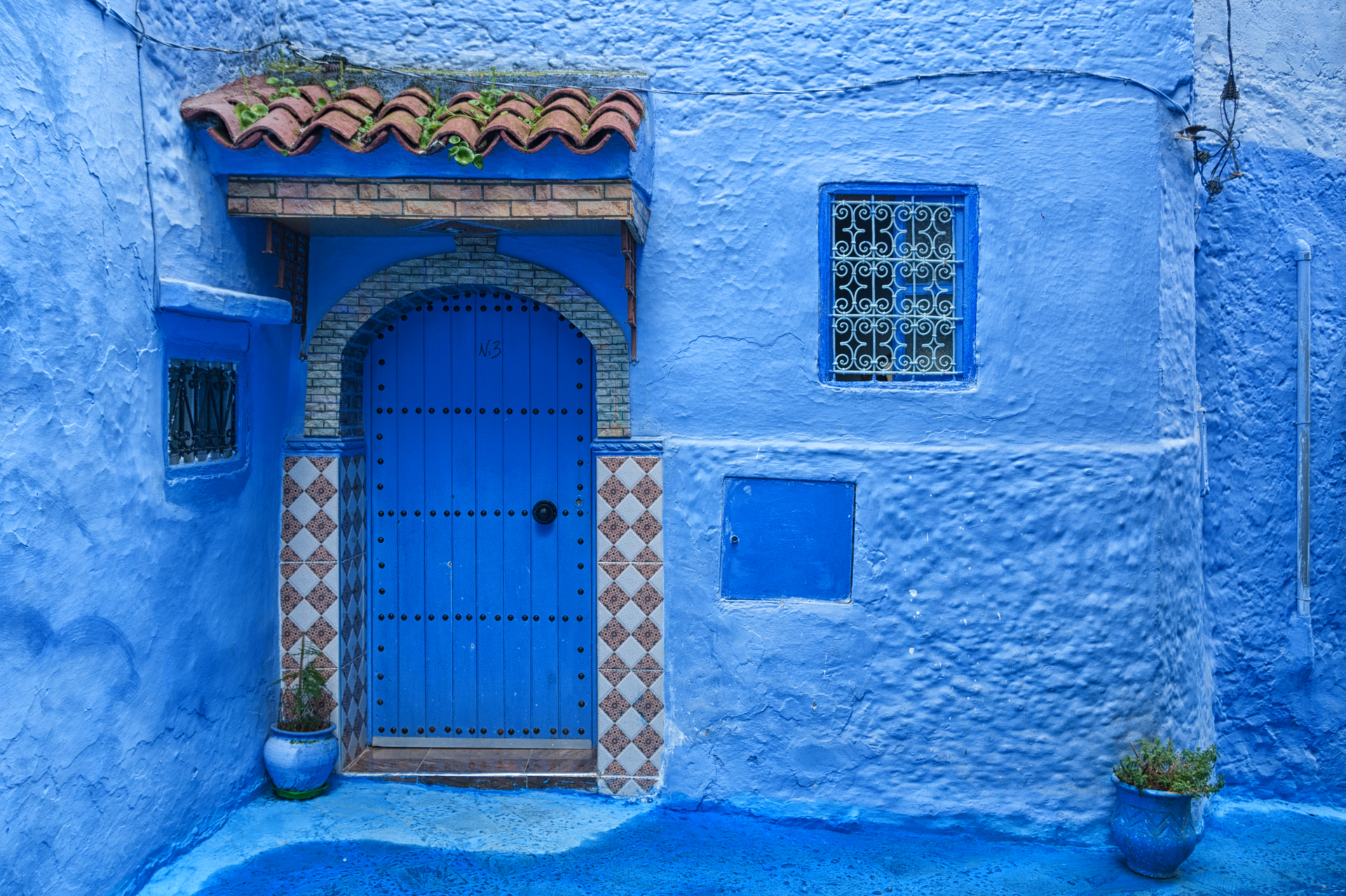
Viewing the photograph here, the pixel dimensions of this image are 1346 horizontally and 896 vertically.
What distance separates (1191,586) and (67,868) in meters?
5.05

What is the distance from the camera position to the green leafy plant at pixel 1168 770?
4.30 meters

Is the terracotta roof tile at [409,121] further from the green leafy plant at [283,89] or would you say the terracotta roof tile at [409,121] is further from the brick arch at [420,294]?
the brick arch at [420,294]

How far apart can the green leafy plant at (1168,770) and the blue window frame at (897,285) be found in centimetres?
192

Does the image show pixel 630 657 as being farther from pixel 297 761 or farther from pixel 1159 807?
pixel 1159 807

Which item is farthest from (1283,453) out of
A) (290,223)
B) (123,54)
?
(123,54)

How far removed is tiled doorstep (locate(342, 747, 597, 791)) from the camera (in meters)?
4.93

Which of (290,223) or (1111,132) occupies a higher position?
(1111,132)

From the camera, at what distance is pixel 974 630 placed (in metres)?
4.71

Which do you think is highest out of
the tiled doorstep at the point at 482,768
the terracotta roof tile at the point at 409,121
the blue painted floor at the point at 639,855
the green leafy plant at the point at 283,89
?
the green leafy plant at the point at 283,89

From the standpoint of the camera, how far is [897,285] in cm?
478


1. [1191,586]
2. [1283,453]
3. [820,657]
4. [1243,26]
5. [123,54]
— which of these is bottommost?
[820,657]

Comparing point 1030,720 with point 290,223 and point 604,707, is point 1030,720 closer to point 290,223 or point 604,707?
point 604,707

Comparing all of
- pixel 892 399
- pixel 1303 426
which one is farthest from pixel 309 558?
pixel 1303 426

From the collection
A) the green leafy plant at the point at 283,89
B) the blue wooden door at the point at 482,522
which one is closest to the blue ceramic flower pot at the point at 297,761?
the blue wooden door at the point at 482,522
